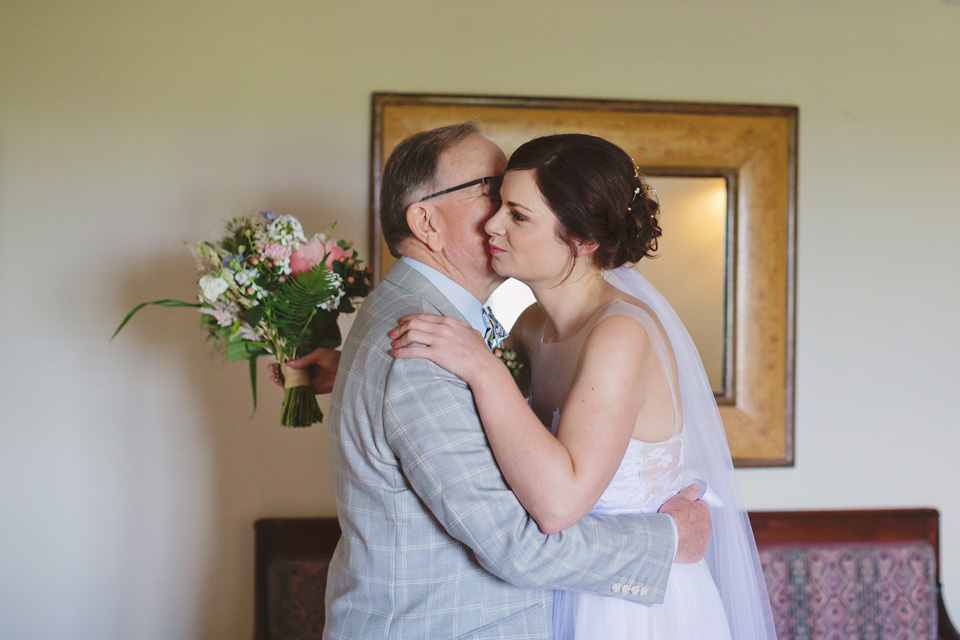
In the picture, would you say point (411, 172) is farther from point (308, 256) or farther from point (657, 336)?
point (657, 336)

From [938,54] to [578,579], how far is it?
3.12 meters

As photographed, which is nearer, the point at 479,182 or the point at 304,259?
the point at 479,182

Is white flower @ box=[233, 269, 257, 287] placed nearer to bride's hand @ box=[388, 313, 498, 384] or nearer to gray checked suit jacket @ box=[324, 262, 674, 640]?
gray checked suit jacket @ box=[324, 262, 674, 640]

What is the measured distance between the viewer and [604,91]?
10.3 ft

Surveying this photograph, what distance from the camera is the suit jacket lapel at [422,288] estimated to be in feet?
5.69

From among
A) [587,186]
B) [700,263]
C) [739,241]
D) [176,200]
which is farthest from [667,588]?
[176,200]

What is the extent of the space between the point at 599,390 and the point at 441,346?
391 mm

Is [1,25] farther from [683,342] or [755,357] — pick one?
[755,357]

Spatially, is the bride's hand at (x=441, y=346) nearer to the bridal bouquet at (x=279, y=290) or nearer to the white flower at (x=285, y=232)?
the bridal bouquet at (x=279, y=290)

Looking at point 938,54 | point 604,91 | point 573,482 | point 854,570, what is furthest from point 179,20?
point 854,570

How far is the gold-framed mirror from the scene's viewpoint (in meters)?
3.14

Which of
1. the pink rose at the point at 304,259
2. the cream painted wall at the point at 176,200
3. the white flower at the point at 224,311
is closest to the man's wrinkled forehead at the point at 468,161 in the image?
the pink rose at the point at 304,259

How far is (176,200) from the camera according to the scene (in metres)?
2.98

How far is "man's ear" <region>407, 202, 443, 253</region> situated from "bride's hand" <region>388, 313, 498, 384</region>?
0.93 ft
